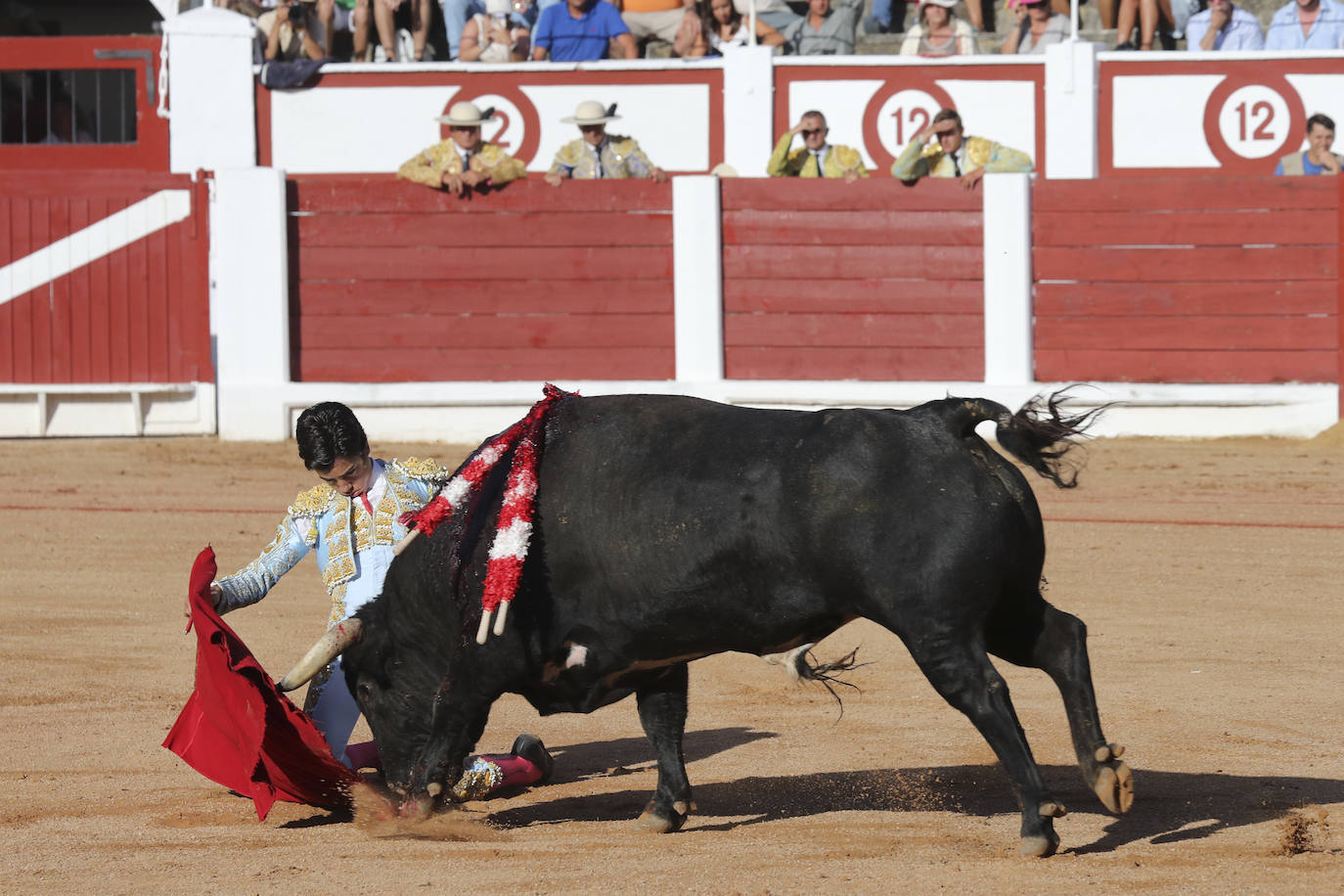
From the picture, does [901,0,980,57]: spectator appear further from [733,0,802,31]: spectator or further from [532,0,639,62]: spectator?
[532,0,639,62]: spectator

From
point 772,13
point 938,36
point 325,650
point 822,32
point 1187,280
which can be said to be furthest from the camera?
point 772,13

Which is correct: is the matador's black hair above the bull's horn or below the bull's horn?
above

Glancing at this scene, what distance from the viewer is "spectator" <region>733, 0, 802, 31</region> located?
1250 cm

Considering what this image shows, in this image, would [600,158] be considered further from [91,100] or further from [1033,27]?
[91,100]

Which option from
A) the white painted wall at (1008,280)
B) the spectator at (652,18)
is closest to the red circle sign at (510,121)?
the spectator at (652,18)

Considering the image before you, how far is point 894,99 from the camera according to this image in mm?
11891

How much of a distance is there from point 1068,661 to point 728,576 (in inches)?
27.0

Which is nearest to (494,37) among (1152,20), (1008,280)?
(1008,280)

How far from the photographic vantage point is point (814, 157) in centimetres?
1079

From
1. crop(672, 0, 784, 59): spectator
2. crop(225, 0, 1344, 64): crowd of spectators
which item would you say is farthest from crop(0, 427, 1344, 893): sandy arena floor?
crop(672, 0, 784, 59): spectator

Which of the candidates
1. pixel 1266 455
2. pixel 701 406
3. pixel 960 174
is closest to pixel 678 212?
pixel 960 174

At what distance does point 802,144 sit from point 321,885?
8.76 m

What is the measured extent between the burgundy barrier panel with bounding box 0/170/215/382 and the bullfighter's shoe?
7.10 meters

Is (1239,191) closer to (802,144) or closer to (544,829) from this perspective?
(802,144)
